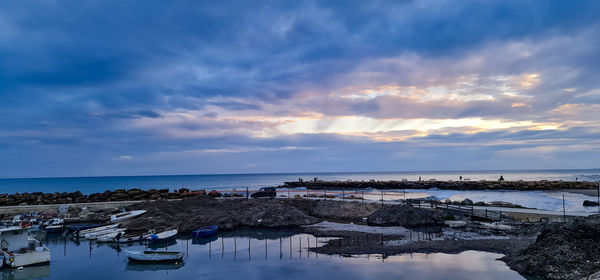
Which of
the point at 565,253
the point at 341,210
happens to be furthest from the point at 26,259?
the point at 565,253

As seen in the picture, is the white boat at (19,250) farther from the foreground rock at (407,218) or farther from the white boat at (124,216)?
the foreground rock at (407,218)

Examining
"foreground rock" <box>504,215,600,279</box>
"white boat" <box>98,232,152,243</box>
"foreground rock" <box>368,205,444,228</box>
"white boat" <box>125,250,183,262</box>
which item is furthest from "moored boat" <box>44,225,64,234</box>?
"foreground rock" <box>504,215,600,279</box>

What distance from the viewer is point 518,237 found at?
3105 cm

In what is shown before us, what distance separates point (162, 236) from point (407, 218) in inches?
1087

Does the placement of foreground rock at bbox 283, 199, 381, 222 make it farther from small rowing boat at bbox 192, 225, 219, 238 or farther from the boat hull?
the boat hull

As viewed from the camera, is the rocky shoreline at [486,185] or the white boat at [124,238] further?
the rocky shoreline at [486,185]

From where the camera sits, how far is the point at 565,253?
20.7m

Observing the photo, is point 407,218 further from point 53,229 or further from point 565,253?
point 53,229

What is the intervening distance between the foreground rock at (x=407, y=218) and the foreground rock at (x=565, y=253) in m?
15.6

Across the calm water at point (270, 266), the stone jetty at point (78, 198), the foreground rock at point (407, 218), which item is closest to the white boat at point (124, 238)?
the calm water at point (270, 266)

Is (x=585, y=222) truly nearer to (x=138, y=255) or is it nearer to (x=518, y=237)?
(x=518, y=237)

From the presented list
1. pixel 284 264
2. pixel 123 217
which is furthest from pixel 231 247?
pixel 123 217

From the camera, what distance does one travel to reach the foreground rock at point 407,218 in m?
39.2

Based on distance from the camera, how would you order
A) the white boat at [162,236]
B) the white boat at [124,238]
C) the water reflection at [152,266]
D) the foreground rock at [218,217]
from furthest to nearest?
the foreground rock at [218,217], the white boat at [124,238], the white boat at [162,236], the water reflection at [152,266]
